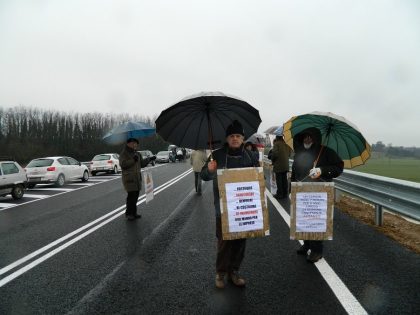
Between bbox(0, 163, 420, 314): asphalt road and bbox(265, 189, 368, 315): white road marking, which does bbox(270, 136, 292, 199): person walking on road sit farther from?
bbox(265, 189, 368, 315): white road marking

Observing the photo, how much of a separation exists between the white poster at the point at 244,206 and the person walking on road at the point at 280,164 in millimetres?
6913

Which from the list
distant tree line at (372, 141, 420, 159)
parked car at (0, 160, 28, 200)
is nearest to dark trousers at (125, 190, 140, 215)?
parked car at (0, 160, 28, 200)

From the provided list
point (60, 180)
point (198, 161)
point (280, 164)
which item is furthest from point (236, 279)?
point (60, 180)

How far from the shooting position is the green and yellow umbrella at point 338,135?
499 centimetres

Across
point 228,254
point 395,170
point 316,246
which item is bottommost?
point 395,170

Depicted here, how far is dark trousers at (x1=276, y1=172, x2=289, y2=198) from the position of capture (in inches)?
437

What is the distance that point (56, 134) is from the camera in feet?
252

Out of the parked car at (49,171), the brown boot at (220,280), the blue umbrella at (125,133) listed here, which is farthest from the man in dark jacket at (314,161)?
the parked car at (49,171)

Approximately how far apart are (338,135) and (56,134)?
262 ft

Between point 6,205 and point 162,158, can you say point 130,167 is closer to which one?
point 6,205

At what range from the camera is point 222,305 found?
370 centimetres

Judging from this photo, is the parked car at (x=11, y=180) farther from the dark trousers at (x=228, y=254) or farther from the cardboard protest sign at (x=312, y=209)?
the cardboard protest sign at (x=312, y=209)

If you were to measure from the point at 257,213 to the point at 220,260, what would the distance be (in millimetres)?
716

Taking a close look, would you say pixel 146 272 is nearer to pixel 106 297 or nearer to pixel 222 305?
pixel 106 297
